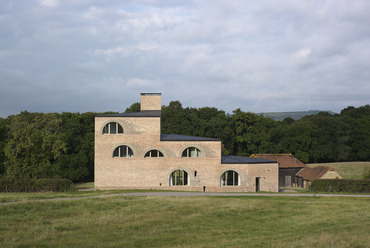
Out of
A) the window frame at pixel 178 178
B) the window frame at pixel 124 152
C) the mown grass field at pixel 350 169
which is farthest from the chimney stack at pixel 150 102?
the mown grass field at pixel 350 169

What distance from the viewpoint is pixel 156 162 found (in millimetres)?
42469

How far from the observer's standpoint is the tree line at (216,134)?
53.6m

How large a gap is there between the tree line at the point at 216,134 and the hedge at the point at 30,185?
939 cm

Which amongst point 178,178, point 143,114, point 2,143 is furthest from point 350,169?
point 2,143

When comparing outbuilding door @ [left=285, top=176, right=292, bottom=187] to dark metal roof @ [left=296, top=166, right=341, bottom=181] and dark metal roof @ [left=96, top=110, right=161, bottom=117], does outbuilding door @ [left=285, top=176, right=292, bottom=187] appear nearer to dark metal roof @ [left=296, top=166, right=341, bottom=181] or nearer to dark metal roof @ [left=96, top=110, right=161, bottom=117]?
dark metal roof @ [left=296, top=166, right=341, bottom=181]

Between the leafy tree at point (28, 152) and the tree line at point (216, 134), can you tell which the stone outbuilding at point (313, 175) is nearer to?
the tree line at point (216, 134)

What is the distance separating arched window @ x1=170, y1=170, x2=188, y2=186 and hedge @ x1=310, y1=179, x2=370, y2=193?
1476cm

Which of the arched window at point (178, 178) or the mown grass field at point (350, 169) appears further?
the mown grass field at point (350, 169)

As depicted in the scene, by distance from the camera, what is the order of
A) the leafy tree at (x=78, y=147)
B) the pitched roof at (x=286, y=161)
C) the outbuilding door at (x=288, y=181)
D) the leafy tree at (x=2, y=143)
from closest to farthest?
1. the leafy tree at (x=2, y=143)
2. the outbuilding door at (x=288, y=181)
3. the pitched roof at (x=286, y=161)
4. the leafy tree at (x=78, y=147)

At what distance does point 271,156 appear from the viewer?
57000mm

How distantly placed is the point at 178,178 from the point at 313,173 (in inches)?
789

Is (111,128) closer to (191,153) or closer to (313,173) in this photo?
(191,153)

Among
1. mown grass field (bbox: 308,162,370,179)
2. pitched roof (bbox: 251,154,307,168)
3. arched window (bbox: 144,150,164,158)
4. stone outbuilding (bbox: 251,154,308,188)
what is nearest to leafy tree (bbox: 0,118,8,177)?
arched window (bbox: 144,150,164,158)

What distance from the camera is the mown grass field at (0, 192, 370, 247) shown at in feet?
54.2
